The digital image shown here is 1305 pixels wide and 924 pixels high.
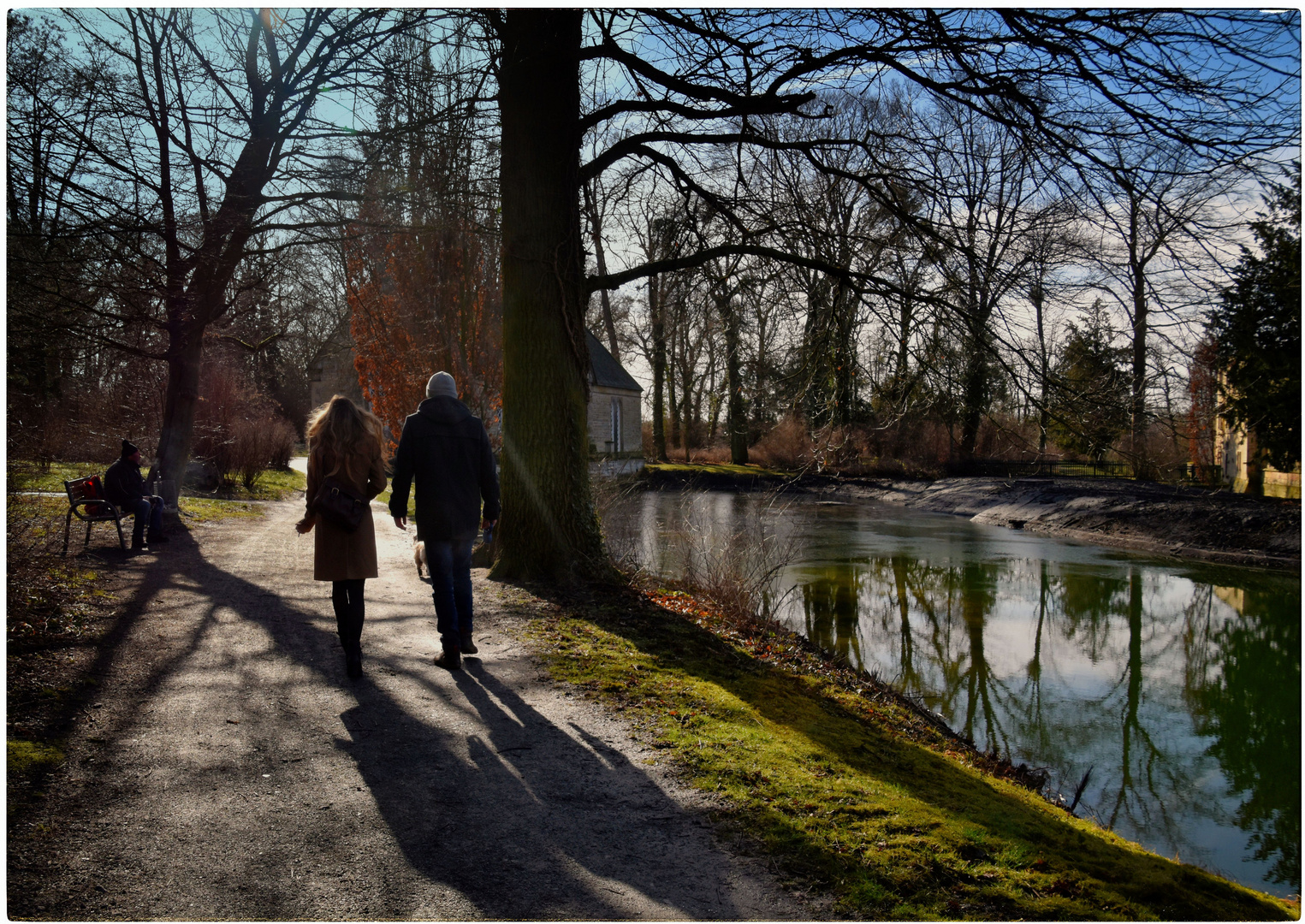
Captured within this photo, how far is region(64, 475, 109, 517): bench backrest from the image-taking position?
10.3m

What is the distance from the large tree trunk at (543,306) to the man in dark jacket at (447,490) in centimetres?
281

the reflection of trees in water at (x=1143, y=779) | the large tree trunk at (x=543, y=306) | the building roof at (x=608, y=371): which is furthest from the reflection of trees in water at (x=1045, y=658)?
the building roof at (x=608, y=371)

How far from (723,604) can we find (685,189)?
491 cm

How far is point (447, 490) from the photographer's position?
5961 millimetres

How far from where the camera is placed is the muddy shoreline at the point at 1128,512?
60.2 ft

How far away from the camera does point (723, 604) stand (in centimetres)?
987

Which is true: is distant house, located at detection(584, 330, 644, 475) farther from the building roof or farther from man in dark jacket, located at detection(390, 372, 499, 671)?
man in dark jacket, located at detection(390, 372, 499, 671)

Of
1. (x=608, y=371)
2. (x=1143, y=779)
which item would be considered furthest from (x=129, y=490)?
(x=608, y=371)

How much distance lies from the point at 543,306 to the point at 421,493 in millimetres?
3484

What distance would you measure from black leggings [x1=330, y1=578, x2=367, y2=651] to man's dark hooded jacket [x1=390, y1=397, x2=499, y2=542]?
0.60m

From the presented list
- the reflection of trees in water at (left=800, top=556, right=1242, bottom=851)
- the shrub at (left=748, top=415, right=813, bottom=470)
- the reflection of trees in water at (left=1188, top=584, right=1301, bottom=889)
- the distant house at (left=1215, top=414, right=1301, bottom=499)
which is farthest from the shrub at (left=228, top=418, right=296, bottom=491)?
the distant house at (left=1215, top=414, right=1301, bottom=499)

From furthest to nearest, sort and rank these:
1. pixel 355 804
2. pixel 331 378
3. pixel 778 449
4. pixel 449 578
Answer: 1. pixel 331 378
2. pixel 778 449
3. pixel 449 578
4. pixel 355 804

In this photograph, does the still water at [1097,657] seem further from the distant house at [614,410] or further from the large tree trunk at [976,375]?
the distant house at [614,410]

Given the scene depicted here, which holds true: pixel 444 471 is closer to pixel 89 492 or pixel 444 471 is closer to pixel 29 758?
pixel 29 758
